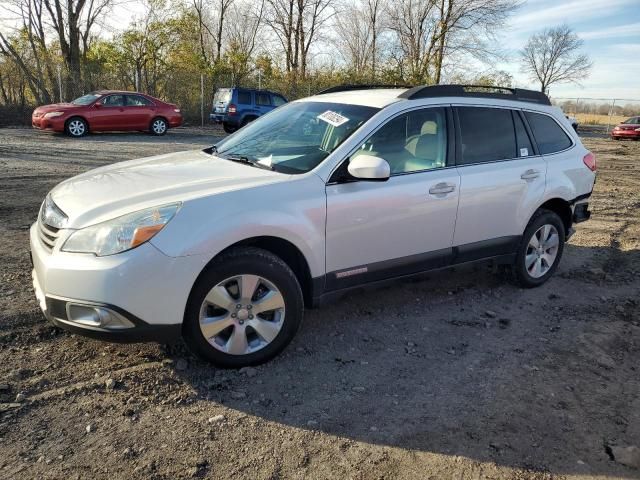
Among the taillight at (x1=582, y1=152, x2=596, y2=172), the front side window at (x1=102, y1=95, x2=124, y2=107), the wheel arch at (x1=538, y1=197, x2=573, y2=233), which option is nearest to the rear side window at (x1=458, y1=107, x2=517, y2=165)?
the wheel arch at (x1=538, y1=197, x2=573, y2=233)

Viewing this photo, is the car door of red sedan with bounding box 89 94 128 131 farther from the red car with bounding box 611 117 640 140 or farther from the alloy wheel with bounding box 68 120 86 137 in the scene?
the red car with bounding box 611 117 640 140

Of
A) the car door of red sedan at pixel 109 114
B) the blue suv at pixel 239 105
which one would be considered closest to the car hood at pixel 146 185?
the car door of red sedan at pixel 109 114

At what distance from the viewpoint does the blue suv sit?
65.8 ft

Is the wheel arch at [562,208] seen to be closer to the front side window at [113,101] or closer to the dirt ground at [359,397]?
the dirt ground at [359,397]

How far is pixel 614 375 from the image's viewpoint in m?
3.64

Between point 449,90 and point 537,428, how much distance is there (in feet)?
8.97

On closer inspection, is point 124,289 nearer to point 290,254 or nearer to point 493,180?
point 290,254

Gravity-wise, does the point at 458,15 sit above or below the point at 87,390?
above

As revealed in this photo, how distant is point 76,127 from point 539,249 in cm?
1530

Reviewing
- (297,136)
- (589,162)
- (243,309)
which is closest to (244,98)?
(589,162)

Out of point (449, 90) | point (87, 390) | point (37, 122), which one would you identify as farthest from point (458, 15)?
point (87, 390)

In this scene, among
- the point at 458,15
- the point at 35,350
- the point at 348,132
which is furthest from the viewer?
the point at 458,15

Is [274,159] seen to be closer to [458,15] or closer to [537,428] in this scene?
[537,428]

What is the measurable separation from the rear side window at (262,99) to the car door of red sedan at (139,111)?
4.05 m
